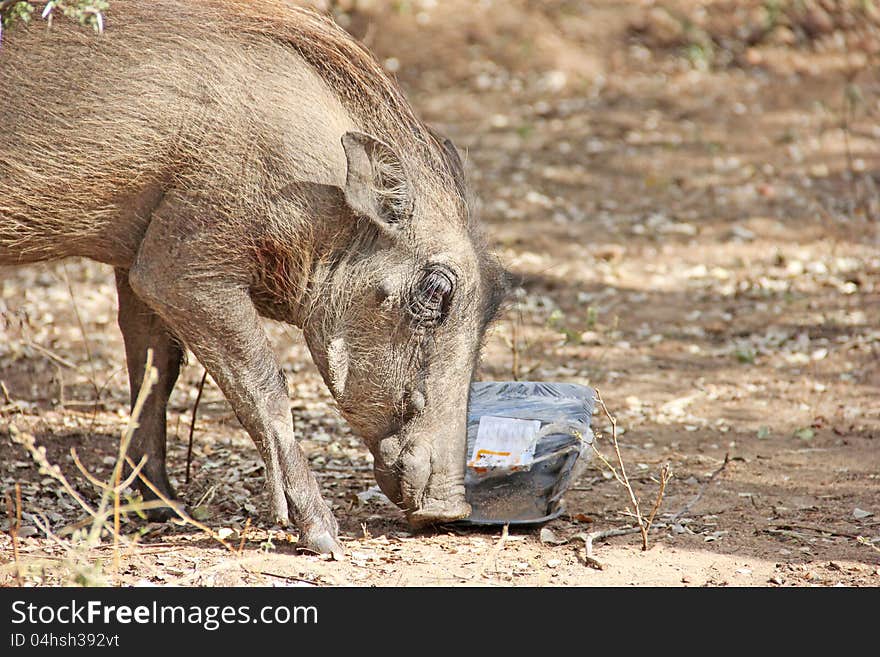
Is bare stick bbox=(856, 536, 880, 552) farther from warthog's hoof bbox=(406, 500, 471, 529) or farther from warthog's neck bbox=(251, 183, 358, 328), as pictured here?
warthog's neck bbox=(251, 183, 358, 328)

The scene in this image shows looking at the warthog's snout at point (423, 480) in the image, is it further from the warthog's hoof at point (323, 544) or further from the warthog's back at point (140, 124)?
the warthog's back at point (140, 124)

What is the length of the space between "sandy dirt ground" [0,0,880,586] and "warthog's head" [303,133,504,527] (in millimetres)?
268

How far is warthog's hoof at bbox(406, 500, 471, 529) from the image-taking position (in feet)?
13.1

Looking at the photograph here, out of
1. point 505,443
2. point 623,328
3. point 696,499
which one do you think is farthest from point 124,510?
point 623,328

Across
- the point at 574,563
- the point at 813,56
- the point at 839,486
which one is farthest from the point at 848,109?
the point at 574,563

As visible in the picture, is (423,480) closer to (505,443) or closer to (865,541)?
(505,443)

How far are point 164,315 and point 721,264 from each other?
541cm

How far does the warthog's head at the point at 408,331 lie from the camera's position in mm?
3916

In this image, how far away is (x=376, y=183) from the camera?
12.7ft

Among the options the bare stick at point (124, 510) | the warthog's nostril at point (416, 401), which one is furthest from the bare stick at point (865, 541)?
the bare stick at point (124, 510)

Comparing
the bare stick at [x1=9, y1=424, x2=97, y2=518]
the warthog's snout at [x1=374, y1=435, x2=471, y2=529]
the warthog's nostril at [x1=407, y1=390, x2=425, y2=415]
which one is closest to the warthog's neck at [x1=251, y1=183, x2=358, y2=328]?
the warthog's nostril at [x1=407, y1=390, x2=425, y2=415]

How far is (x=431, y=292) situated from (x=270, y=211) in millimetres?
618

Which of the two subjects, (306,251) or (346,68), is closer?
(306,251)
